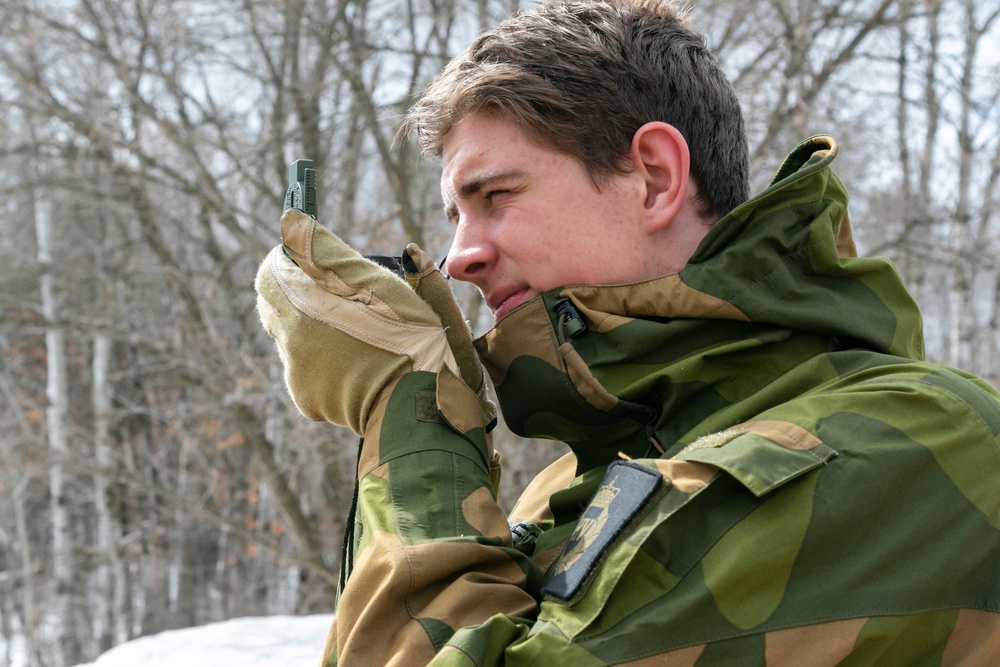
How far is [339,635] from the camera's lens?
50.0 inches

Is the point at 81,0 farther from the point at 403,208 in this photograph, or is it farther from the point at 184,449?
the point at 184,449

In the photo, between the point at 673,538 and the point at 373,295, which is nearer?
the point at 673,538

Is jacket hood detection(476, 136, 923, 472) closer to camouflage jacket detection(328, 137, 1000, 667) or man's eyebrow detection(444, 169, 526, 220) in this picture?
camouflage jacket detection(328, 137, 1000, 667)

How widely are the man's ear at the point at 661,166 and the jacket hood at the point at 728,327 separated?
0.60ft

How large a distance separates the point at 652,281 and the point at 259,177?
24.2 feet

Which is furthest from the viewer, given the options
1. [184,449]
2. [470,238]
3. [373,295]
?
[184,449]

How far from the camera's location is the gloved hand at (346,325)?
149cm

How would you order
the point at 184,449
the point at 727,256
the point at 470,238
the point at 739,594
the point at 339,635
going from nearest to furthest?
the point at 739,594 < the point at 339,635 < the point at 727,256 < the point at 470,238 < the point at 184,449

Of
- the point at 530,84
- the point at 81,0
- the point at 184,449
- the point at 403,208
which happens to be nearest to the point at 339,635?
the point at 530,84

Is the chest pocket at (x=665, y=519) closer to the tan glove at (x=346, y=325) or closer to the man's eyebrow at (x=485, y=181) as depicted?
the tan glove at (x=346, y=325)

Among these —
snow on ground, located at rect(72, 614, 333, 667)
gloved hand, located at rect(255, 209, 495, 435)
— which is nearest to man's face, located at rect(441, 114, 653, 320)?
gloved hand, located at rect(255, 209, 495, 435)

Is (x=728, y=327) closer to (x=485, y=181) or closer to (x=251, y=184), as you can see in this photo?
(x=485, y=181)

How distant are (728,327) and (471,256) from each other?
1.42 feet

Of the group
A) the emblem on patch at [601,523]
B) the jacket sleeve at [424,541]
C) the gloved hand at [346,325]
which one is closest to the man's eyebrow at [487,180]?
the gloved hand at [346,325]
